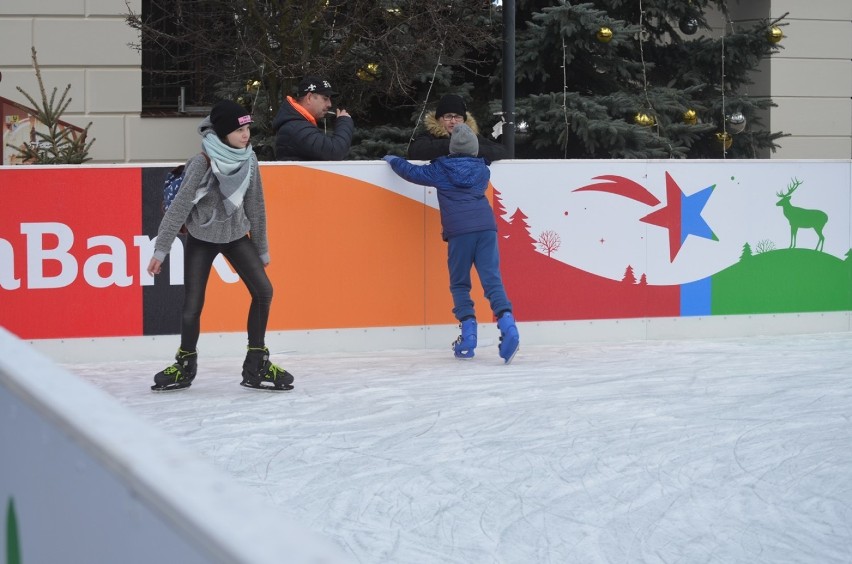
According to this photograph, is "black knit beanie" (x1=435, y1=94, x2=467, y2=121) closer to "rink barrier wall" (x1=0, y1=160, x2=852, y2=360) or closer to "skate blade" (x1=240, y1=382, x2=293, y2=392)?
"rink barrier wall" (x1=0, y1=160, x2=852, y2=360)

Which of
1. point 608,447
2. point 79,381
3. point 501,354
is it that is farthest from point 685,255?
point 79,381

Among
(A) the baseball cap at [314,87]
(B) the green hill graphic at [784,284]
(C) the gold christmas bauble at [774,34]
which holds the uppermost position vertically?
(C) the gold christmas bauble at [774,34]

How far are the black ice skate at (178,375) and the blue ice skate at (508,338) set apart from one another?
1.93 metres

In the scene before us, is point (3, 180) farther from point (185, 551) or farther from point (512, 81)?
point (185, 551)

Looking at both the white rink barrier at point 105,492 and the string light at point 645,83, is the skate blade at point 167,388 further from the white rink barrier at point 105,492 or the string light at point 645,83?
the string light at point 645,83

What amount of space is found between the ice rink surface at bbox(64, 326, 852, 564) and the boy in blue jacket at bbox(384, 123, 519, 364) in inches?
12.6

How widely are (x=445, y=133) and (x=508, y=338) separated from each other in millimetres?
1418

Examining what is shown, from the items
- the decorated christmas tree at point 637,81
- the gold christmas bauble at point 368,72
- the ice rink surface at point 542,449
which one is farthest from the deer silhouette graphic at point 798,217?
the gold christmas bauble at point 368,72

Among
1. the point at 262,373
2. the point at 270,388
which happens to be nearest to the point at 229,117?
the point at 262,373

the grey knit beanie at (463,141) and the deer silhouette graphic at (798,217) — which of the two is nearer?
the grey knit beanie at (463,141)

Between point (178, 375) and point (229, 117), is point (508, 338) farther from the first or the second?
point (229, 117)

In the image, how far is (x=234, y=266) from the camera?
6367mm

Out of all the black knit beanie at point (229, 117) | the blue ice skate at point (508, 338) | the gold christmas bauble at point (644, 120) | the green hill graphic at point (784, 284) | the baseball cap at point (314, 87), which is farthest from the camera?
the gold christmas bauble at point (644, 120)

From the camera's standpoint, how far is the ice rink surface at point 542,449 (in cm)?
372
